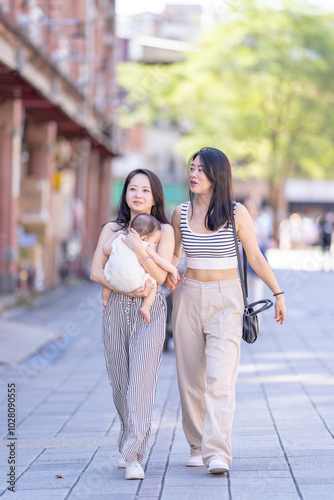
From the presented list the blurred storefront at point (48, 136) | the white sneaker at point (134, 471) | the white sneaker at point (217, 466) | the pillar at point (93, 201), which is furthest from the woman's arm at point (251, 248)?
the pillar at point (93, 201)

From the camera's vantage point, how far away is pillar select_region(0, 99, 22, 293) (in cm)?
1775

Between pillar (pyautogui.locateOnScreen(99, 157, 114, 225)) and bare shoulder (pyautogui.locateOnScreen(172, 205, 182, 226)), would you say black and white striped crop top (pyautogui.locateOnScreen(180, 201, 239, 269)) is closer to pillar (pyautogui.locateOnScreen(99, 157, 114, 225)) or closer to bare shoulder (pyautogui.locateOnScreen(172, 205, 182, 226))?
bare shoulder (pyautogui.locateOnScreen(172, 205, 182, 226))

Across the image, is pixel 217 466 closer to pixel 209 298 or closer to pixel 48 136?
pixel 209 298

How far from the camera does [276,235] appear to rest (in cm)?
4603

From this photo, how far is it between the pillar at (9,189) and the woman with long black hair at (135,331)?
12446 mm

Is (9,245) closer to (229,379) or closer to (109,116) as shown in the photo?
(229,379)

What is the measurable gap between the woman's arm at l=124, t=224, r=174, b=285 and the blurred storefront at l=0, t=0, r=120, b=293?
7.75 meters

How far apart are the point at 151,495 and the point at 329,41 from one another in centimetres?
3923

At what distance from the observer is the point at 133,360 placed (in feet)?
17.7

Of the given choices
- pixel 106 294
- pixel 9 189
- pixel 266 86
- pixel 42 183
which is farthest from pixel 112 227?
pixel 266 86

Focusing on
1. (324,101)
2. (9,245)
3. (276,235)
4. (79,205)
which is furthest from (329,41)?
(9,245)

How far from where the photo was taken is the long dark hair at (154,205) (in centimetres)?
557

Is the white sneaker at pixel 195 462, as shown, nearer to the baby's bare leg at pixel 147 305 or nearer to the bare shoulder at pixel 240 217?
the baby's bare leg at pixel 147 305

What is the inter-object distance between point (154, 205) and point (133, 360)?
2.93ft
